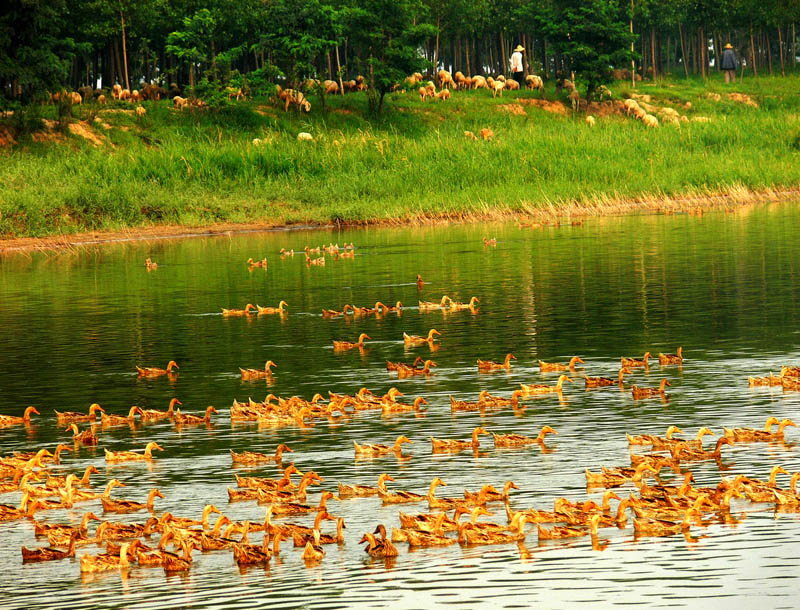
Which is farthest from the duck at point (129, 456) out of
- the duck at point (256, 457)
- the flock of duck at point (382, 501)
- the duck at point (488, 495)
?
the duck at point (488, 495)

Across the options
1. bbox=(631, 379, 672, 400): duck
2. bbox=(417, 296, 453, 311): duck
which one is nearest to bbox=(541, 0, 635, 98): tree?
bbox=(417, 296, 453, 311): duck

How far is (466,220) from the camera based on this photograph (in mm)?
71688

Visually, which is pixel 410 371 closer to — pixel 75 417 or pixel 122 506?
pixel 75 417

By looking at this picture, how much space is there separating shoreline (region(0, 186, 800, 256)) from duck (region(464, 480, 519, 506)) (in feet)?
160

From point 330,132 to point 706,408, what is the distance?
62944mm

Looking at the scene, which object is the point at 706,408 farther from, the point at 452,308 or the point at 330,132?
the point at 330,132

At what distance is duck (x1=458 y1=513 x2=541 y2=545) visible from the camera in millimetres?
16578

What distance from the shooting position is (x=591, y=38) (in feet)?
332

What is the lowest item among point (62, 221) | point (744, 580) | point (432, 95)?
point (744, 580)

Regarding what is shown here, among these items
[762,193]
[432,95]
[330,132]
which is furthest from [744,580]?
[432,95]

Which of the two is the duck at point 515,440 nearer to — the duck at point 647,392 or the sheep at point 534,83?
the duck at point 647,392

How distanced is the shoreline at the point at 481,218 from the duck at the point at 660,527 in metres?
50.9

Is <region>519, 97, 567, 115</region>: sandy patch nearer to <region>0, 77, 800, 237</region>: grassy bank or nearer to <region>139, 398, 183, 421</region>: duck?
<region>0, 77, 800, 237</region>: grassy bank

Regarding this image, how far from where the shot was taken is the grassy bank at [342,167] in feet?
224
